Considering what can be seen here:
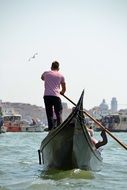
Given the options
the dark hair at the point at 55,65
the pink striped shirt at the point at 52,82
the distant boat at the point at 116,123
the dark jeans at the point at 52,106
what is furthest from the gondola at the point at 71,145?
the distant boat at the point at 116,123

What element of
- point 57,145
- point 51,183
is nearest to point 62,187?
point 51,183

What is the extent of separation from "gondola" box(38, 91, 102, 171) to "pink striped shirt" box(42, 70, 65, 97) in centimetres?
70

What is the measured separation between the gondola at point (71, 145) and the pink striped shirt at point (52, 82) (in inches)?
27.7

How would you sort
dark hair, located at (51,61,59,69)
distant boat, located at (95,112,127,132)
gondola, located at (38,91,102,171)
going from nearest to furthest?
gondola, located at (38,91,102,171)
dark hair, located at (51,61,59,69)
distant boat, located at (95,112,127,132)

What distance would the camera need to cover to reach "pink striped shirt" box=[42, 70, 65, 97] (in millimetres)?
8523

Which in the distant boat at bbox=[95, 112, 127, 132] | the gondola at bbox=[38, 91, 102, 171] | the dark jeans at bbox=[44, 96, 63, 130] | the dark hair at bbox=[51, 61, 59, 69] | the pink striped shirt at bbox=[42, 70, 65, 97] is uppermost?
the distant boat at bbox=[95, 112, 127, 132]

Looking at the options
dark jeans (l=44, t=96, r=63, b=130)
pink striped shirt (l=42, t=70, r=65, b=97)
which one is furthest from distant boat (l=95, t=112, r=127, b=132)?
pink striped shirt (l=42, t=70, r=65, b=97)

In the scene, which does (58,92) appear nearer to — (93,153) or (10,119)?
(93,153)

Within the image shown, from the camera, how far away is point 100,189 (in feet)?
23.6

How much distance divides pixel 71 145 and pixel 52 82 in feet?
3.82

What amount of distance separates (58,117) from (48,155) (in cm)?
71

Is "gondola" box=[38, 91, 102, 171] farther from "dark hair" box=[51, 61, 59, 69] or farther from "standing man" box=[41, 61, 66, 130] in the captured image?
"dark hair" box=[51, 61, 59, 69]

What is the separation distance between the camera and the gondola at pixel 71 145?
8070 mm

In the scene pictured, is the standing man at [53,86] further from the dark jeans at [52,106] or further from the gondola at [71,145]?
the gondola at [71,145]
